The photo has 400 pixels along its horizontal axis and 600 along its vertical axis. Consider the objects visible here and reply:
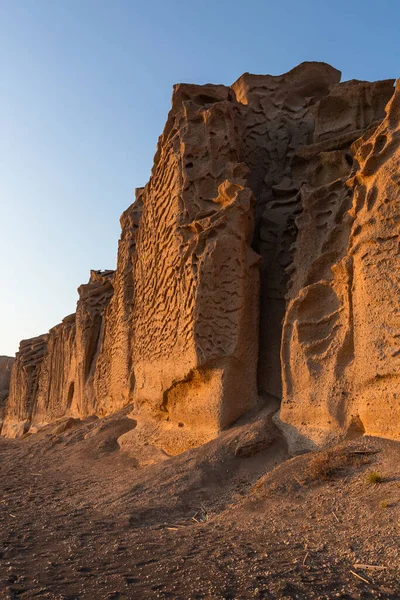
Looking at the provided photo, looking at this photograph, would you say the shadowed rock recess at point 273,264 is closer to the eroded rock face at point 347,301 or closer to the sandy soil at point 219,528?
the eroded rock face at point 347,301

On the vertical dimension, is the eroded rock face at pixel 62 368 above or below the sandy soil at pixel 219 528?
above

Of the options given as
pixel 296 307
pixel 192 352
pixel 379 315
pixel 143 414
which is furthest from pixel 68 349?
pixel 379 315

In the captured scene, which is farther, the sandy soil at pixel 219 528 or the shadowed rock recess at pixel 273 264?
the shadowed rock recess at pixel 273 264

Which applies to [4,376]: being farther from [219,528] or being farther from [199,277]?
[219,528]

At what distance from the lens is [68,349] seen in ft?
43.9

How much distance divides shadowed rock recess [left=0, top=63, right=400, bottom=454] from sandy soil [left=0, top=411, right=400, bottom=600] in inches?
19.3

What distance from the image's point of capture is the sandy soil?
2.31 metres

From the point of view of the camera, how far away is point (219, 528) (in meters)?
3.25

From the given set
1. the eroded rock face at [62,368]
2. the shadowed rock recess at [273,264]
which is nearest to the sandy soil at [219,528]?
the shadowed rock recess at [273,264]

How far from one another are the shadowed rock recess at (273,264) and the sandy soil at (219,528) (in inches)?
19.3

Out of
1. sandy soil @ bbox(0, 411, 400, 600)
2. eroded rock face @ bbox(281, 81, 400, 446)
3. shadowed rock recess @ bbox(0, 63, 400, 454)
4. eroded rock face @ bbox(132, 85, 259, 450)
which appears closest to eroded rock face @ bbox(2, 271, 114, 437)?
shadowed rock recess @ bbox(0, 63, 400, 454)

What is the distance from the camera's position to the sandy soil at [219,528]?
231cm

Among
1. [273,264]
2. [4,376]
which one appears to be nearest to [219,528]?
[273,264]

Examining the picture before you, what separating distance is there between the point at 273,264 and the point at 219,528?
302 centimetres
